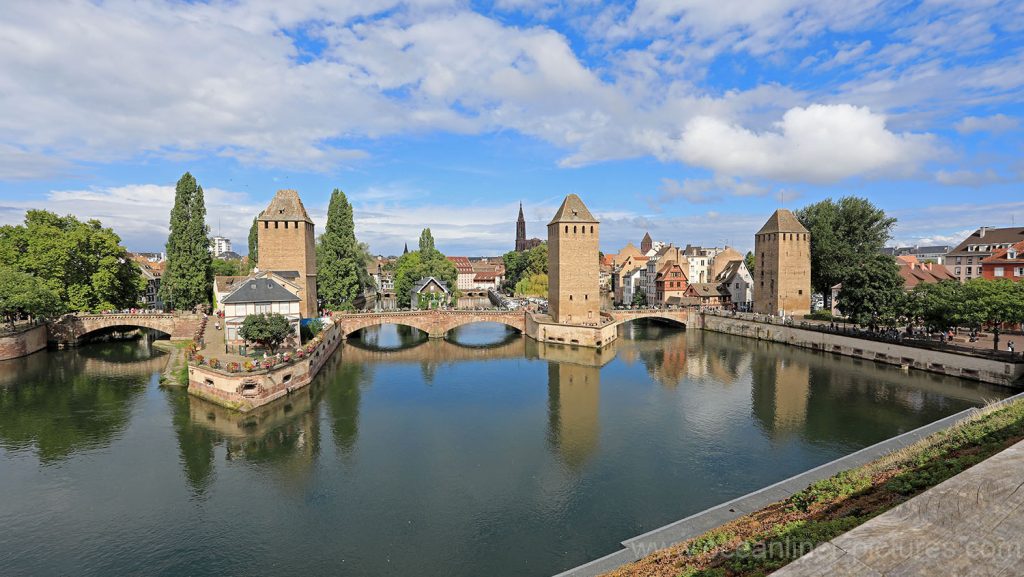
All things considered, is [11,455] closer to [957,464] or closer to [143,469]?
[143,469]

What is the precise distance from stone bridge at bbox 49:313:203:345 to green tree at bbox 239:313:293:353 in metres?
14.6

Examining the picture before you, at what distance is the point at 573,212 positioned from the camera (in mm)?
44625

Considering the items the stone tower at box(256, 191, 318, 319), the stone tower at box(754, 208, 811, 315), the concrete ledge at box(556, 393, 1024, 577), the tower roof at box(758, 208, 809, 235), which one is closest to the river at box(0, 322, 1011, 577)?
the concrete ledge at box(556, 393, 1024, 577)

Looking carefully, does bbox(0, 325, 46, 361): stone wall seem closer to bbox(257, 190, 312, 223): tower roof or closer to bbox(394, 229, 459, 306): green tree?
bbox(257, 190, 312, 223): tower roof

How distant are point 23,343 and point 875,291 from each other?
60510 millimetres

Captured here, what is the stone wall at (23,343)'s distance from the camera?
34.6 meters

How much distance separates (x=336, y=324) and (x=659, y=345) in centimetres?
2723

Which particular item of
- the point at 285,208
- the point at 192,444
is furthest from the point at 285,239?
the point at 192,444

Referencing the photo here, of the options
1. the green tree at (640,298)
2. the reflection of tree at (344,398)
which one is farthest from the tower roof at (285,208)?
the green tree at (640,298)

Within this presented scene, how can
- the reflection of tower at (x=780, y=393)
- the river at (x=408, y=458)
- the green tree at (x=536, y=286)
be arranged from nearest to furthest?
the river at (x=408, y=458), the reflection of tower at (x=780, y=393), the green tree at (x=536, y=286)

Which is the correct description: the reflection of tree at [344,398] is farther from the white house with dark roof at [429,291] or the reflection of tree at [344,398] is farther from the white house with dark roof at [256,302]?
the white house with dark roof at [429,291]

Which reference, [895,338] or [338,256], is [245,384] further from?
[895,338]

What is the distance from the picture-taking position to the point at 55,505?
15258 millimetres

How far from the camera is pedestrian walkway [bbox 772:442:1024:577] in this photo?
13.4 ft
